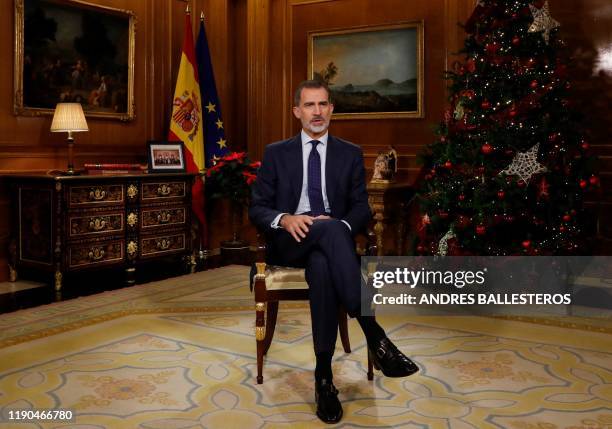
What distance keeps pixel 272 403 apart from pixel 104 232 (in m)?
3.27

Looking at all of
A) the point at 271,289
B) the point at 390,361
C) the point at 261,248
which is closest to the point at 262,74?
the point at 261,248

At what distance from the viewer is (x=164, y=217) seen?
20.5ft

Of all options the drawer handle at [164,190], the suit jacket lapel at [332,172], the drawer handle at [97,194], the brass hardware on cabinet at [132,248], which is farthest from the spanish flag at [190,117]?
the suit jacket lapel at [332,172]

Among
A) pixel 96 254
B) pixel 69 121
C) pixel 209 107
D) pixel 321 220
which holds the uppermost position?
pixel 209 107

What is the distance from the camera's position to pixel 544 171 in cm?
470

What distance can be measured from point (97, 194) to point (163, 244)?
925 millimetres

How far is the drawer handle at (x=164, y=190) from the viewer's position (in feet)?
20.3

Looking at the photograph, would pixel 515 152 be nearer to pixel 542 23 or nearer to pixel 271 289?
pixel 542 23

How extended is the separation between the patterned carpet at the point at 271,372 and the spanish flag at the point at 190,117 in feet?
7.41

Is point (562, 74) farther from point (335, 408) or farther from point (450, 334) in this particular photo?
point (335, 408)

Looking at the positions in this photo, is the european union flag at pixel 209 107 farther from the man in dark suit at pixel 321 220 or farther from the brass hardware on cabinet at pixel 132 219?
the man in dark suit at pixel 321 220

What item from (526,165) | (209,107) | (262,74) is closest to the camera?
(526,165)

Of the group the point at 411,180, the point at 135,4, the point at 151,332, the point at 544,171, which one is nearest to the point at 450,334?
the point at 544,171

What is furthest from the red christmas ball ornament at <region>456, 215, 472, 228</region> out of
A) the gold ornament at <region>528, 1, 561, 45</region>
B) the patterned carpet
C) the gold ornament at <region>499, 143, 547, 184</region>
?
the gold ornament at <region>528, 1, 561, 45</region>
